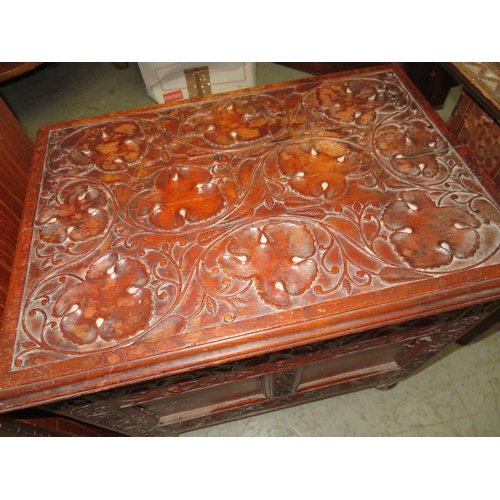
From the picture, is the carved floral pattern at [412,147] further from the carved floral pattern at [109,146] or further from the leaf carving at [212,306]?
the carved floral pattern at [109,146]

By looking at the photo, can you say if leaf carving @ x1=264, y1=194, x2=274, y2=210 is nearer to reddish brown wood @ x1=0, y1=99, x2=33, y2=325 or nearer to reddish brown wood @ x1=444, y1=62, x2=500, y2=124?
reddish brown wood @ x1=444, y1=62, x2=500, y2=124

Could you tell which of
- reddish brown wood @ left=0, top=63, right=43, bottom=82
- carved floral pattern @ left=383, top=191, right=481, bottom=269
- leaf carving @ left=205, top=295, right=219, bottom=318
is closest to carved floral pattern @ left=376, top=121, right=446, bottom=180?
carved floral pattern @ left=383, top=191, right=481, bottom=269

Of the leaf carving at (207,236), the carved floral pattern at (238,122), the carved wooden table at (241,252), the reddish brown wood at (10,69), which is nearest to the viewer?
the carved wooden table at (241,252)

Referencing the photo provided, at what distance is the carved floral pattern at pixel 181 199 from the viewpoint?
112 centimetres

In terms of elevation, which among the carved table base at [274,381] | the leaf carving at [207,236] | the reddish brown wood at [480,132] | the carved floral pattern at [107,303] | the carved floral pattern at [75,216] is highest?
the reddish brown wood at [480,132]

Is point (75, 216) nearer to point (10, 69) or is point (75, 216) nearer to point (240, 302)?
point (240, 302)

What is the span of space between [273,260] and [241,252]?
0.32ft

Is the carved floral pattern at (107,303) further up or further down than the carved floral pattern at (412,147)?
further down

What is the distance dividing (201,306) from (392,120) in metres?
0.98

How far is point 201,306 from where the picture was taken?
95 cm

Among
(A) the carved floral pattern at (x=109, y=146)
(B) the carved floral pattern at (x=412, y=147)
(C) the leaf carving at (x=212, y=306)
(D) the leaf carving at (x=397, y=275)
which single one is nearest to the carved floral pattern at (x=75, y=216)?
(A) the carved floral pattern at (x=109, y=146)

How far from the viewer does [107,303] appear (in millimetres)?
978

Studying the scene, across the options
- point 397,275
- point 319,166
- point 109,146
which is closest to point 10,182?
point 109,146

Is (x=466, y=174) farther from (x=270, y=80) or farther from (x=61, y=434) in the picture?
(x=270, y=80)
